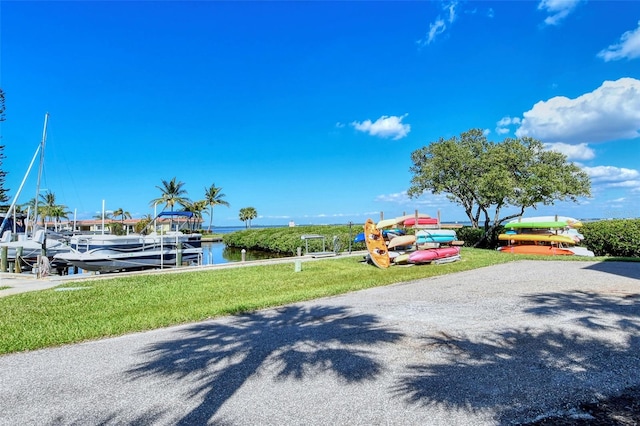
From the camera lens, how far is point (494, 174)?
19188mm

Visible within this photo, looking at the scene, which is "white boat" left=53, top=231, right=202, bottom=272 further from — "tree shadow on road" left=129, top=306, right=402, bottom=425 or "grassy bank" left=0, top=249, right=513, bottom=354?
"tree shadow on road" left=129, top=306, right=402, bottom=425

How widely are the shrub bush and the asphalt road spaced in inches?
474

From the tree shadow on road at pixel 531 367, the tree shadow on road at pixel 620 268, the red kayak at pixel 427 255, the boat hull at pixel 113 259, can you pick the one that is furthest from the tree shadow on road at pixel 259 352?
the boat hull at pixel 113 259

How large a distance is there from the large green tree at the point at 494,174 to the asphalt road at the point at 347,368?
13.3 meters

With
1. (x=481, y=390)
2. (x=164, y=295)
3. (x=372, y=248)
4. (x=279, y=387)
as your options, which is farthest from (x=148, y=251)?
(x=481, y=390)

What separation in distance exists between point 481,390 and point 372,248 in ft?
34.7

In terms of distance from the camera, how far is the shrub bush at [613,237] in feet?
54.3

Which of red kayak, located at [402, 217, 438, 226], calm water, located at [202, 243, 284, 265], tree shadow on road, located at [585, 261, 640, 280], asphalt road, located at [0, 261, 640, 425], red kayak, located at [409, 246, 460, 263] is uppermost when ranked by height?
red kayak, located at [402, 217, 438, 226]

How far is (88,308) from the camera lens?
803 centimetres

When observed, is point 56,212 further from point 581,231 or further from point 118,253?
point 581,231

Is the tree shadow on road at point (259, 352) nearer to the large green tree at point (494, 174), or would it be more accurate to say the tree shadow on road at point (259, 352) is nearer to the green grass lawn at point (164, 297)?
the green grass lawn at point (164, 297)

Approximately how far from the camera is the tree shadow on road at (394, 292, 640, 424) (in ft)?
11.4

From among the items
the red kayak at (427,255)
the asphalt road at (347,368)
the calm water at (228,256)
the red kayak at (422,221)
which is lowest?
the calm water at (228,256)

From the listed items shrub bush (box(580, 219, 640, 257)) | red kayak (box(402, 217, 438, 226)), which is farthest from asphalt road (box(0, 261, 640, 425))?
shrub bush (box(580, 219, 640, 257))
